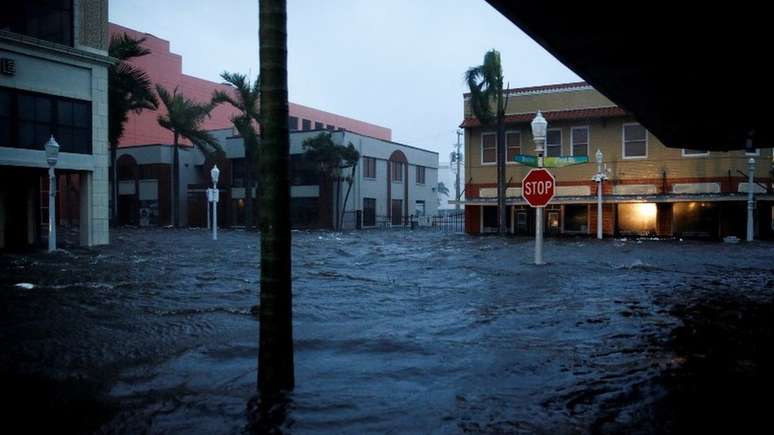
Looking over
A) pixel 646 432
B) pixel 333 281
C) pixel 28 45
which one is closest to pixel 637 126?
pixel 333 281

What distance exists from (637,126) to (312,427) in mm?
29825

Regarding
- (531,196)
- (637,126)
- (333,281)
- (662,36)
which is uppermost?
(637,126)

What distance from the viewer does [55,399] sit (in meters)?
4.48

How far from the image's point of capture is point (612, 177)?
3003 cm

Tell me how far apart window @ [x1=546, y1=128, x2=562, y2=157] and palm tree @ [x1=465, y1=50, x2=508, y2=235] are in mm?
2840

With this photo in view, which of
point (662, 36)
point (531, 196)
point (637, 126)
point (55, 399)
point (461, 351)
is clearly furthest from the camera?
point (637, 126)

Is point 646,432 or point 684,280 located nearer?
point 646,432

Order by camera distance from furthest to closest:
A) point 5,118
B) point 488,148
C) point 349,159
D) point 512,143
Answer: point 349,159 → point 488,148 → point 512,143 → point 5,118

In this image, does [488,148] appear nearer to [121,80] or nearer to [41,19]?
[121,80]

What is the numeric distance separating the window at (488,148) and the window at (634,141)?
7.01m

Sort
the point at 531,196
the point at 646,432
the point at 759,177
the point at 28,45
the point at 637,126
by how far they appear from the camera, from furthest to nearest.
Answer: the point at 637,126, the point at 759,177, the point at 28,45, the point at 531,196, the point at 646,432

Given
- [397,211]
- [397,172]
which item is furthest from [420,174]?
[397,211]

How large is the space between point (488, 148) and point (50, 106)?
883 inches

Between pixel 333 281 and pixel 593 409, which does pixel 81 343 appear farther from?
pixel 333 281
